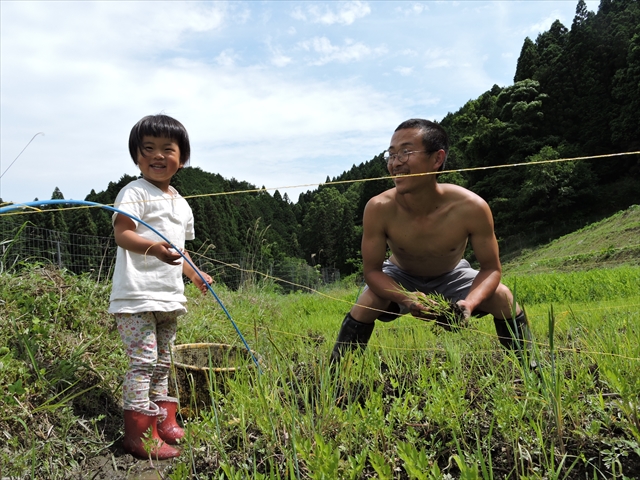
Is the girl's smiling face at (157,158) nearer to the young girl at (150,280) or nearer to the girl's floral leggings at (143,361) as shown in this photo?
the young girl at (150,280)

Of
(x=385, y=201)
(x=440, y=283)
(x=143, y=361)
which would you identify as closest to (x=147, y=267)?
(x=143, y=361)

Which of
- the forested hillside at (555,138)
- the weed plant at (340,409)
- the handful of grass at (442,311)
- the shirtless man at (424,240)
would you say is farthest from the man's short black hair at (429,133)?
the forested hillside at (555,138)

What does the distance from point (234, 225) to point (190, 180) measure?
639cm

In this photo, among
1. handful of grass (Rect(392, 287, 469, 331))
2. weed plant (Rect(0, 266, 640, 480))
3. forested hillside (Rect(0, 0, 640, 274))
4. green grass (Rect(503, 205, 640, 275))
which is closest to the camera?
weed plant (Rect(0, 266, 640, 480))

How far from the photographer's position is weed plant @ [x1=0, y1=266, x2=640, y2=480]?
1385mm

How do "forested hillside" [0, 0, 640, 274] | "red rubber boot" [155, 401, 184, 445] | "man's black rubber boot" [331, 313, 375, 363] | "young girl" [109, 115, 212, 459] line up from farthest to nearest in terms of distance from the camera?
"forested hillside" [0, 0, 640, 274] → "man's black rubber boot" [331, 313, 375, 363] → "red rubber boot" [155, 401, 184, 445] → "young girl" [109, 115, 212, 459]

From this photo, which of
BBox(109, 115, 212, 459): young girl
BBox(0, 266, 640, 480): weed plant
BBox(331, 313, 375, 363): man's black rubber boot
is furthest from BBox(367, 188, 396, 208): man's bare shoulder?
BBox(109, 115, 212, 459): young girl

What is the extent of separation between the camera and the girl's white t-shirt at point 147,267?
2158 mm

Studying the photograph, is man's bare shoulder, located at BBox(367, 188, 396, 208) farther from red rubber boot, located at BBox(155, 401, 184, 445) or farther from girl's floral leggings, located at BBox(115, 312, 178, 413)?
red rubber boot, located at BBox(155, 401, 184, 445)

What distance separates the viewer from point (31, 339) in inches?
92.9

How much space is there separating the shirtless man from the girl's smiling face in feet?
3.42

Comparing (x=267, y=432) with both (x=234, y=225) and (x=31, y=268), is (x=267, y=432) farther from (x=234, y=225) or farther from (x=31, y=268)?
(x=234, y=225)

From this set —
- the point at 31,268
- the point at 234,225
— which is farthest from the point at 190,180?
the point at 31,268

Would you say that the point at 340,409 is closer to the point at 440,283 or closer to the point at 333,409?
the point at 333,409
